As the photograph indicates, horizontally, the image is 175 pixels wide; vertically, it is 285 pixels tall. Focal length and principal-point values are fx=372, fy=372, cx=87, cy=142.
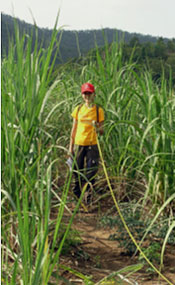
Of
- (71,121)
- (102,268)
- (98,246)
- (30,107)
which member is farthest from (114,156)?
(30,107)

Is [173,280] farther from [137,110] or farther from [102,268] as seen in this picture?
[137,110]

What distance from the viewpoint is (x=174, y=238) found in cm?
219

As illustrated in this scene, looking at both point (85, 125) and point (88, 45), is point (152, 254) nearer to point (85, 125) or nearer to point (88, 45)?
point (85, 125)

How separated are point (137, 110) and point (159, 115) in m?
0.76

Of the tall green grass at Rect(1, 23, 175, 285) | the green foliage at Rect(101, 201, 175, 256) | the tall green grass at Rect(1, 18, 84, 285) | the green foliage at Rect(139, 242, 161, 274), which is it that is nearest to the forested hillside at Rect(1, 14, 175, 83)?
the tall green grass at Rect(1, 23, 175, 285)

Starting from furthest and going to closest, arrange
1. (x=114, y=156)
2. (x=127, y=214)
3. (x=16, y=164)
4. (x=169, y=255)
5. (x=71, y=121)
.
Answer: (x=71, y=121)
(x=114, y=156)
(x=127, y=214)
(x=169, y=255)
(x=16, y=164)

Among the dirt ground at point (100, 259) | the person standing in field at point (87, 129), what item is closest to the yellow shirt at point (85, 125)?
the person standing in field at point (87, 129)

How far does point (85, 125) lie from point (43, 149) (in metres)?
1.12

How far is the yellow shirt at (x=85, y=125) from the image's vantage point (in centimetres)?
301

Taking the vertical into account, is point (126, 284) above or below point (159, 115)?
below

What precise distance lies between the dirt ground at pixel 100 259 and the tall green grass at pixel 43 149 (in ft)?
0.45

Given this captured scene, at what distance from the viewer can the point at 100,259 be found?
2121mm

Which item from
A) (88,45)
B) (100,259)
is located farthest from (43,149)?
(88,45)

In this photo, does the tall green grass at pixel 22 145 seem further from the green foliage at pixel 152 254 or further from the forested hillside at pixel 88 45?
the green foliage at pixel 152 254
